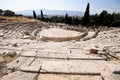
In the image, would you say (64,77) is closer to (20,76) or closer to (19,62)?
(20,76)

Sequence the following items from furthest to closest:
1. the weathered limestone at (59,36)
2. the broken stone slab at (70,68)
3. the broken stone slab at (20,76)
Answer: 1. the weathered limestone at (59,36)
2. the broken stone slab at (70,68)
3. the broken stone slab at (20,76)

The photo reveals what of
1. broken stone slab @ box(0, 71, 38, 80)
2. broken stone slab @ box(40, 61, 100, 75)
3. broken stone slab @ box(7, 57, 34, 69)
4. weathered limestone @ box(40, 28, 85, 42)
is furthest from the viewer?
weathered limestone @ box(40, 28, 85, 42)

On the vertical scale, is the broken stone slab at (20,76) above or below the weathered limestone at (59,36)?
above

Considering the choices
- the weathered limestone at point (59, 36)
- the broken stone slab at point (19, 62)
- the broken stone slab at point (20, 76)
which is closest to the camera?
the broken stone slab at point (20, 76)

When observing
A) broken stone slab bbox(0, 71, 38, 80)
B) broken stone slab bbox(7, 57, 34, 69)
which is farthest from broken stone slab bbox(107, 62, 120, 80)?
broken stone slab bbox(7, 57, 34, 69)

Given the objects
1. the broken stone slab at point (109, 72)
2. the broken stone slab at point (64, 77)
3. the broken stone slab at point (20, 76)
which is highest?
the broken stone slab at point (109, 72)

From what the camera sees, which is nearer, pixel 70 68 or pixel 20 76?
pixel 20 76

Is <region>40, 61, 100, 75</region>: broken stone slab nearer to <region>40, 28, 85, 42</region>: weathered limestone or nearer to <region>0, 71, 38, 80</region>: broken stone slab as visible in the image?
<region>0, 71, 38, 80</region>: broken stone slab

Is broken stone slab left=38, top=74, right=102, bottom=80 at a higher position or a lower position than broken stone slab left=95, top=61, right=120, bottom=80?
lower

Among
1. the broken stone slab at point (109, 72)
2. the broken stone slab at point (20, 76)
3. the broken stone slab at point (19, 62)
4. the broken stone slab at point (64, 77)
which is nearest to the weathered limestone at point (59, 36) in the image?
the broken stone slab at point (19, 62)

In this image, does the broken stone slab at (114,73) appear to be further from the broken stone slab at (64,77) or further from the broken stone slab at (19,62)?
the broken stone slab at (19,62)

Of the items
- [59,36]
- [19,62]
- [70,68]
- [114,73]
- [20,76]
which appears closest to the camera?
[20,76]

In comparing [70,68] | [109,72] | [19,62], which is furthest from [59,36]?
[109,72]

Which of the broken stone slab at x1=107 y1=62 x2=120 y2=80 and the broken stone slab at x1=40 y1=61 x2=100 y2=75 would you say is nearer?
the broken stone slab at x1=107 y1=62 x2=120 y2=80
